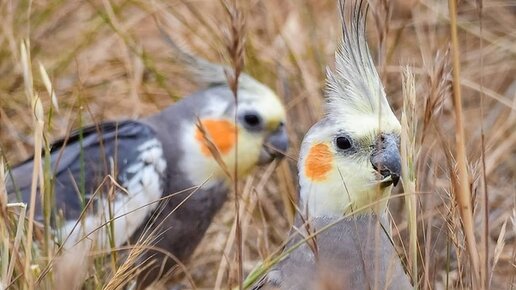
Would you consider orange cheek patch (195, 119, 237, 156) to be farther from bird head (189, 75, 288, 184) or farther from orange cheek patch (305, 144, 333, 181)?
orange cheek patch (305, 144, 333, 181)

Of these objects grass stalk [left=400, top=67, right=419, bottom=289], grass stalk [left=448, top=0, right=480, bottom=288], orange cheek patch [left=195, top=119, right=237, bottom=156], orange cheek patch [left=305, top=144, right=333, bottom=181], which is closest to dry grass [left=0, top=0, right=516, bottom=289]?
orange cheek patch [left=195, top=119, right=237, bottom=156]

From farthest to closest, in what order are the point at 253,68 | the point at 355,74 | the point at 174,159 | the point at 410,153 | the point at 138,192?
1. the point at 253,68
2. the point at 174,159
3. the point at 138,192
4. the point at 355,74
5. the point at 410,153

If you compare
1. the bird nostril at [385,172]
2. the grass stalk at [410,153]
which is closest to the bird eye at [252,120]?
the bird nostril at [385,172]

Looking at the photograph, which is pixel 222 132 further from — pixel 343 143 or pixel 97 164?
pixel 343 143

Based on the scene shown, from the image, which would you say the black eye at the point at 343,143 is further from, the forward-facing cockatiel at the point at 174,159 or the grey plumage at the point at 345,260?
the forward-facing cockatiel at the point at 174,159

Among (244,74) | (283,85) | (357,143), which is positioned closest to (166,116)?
(244,74)

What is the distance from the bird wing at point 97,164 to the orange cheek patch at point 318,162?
0.89 metres

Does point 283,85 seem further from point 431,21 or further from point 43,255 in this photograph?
point 43,255

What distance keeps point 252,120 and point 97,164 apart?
25.9 inches

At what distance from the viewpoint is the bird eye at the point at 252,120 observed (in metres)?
3.93

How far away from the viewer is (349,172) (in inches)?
107

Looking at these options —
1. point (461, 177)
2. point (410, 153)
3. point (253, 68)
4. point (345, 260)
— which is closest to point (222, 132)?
point (253, 68)

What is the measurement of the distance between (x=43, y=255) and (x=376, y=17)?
123 cm

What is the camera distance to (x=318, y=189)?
275 centimetres
